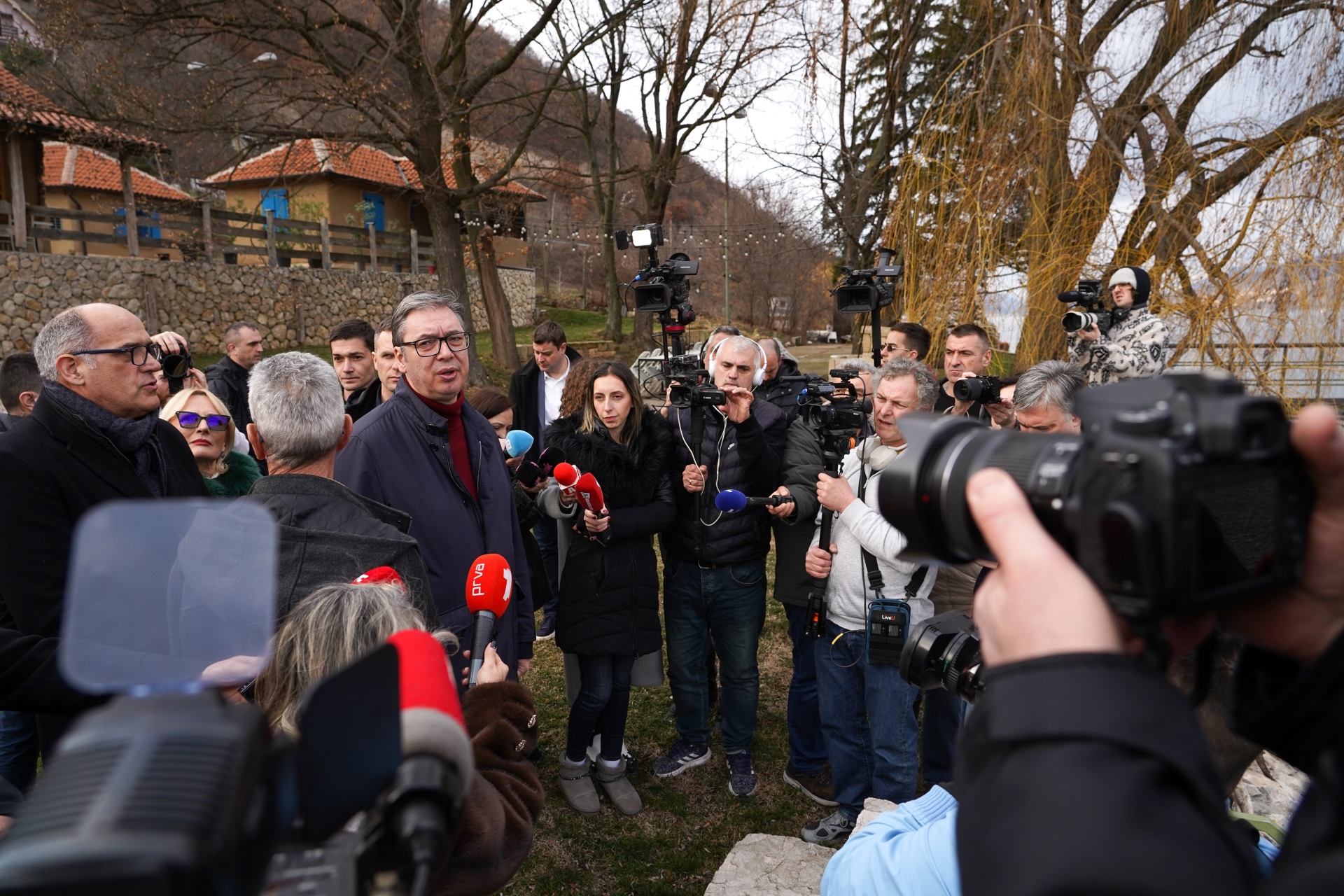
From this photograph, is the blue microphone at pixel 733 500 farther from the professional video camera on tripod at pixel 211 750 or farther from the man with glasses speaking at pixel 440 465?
the professional video camera on tripod at pixel 211 750

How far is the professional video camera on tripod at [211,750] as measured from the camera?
498mm

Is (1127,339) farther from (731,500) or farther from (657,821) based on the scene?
(657,821)

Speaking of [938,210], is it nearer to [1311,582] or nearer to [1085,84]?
[1085,84]

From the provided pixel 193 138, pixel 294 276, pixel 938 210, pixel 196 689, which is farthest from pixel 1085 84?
pixel 294 276

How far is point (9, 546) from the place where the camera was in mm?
2070

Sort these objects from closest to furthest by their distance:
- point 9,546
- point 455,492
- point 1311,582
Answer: point 1311,582, point 9,546, point 455,492

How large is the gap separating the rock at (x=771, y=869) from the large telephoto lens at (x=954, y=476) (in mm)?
2060

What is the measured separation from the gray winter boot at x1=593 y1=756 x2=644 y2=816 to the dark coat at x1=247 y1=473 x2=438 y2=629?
1.86m

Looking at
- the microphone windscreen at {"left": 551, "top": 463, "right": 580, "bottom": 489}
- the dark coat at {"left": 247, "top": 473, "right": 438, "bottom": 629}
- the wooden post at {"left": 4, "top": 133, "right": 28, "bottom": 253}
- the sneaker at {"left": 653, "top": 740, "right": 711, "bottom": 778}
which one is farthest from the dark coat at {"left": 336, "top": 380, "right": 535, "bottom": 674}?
the wooden post at {"left": 4, "top": 133, "right": 28, "bottom": 253}

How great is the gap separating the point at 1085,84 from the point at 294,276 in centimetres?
1742

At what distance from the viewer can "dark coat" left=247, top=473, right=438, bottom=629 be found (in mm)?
1918

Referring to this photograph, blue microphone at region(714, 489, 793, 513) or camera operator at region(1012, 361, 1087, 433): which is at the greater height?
camera operator at region(1012, 361, 1087, 433)

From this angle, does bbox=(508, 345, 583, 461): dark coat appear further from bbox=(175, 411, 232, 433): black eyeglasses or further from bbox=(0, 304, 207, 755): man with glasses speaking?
bbox=(0, 304, 207, 755): man with glasses speaking

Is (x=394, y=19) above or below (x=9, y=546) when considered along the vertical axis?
above
